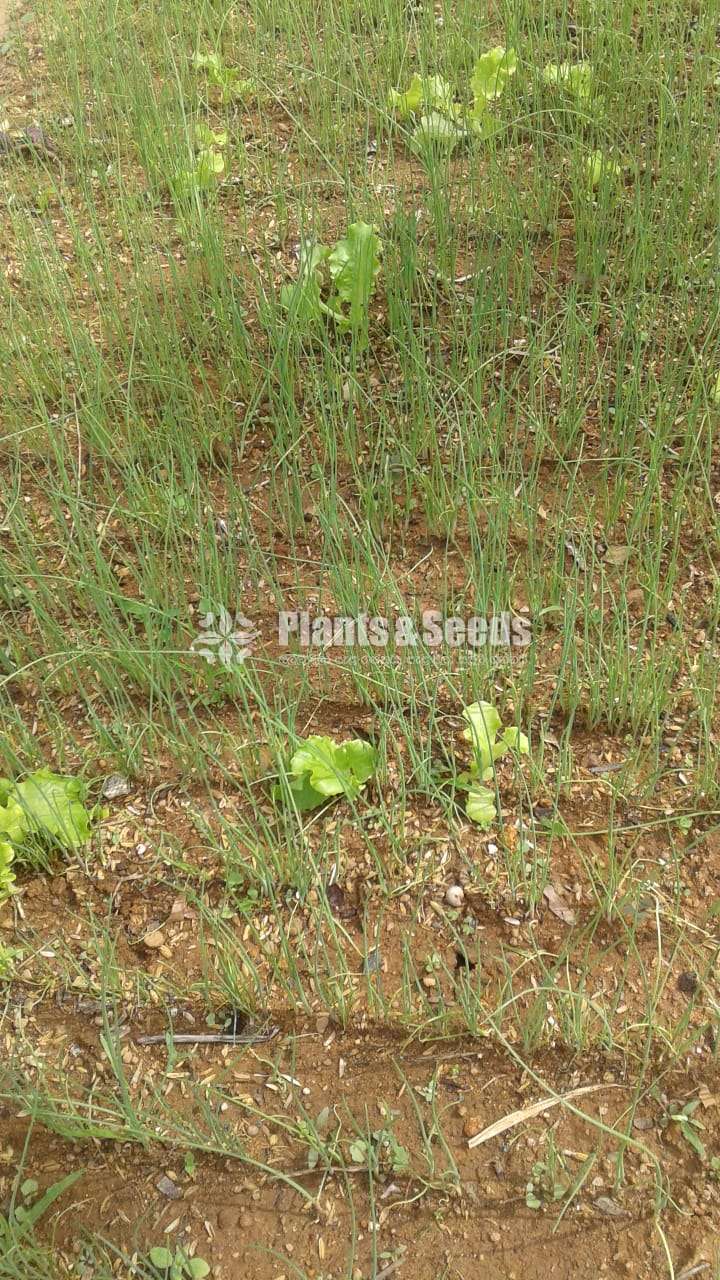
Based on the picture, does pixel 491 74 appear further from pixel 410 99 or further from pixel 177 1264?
pixel 177 1264

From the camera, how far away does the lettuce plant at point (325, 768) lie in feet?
5.49

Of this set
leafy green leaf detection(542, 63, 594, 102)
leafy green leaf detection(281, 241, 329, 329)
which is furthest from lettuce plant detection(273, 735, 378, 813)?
leafy green leaf detection(542, 63, 594, 102)

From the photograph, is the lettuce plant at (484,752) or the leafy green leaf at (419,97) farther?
the leafy green leaf at (419,97)

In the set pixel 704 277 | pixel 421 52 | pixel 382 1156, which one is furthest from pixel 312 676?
pixel 421 52

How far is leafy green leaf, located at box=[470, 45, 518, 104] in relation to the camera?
108 inches

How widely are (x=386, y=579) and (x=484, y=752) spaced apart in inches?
16.9

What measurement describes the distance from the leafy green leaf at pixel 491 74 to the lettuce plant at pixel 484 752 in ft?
6.50

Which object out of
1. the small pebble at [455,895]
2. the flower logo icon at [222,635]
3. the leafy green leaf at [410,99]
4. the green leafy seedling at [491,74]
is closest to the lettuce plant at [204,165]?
the leafy green leaf at [410,99]

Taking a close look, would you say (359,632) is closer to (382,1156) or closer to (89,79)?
(382,1156)

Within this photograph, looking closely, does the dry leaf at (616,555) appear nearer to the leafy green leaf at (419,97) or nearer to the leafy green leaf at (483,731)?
the leafy green leaf at (483,731)

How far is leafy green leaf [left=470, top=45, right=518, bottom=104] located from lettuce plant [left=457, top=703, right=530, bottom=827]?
6.50 ft

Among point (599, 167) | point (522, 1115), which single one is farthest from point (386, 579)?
point (599, 167)

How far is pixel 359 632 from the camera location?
1824 millimetres

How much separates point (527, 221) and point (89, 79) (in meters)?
1.88
